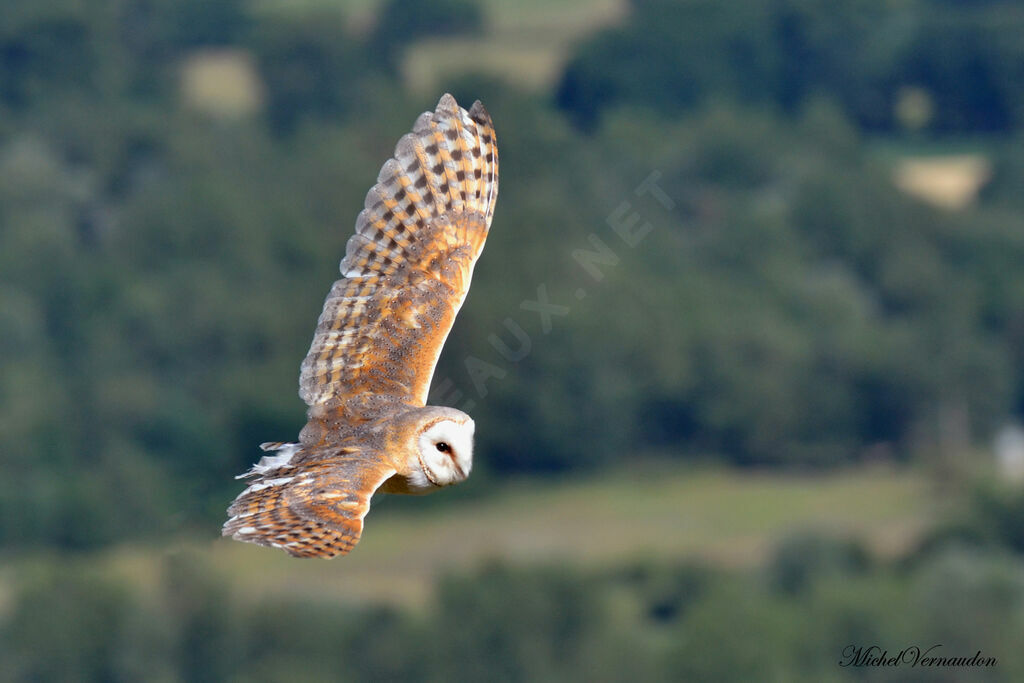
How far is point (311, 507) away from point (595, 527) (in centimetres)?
6302

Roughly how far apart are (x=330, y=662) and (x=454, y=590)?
523 centimetres

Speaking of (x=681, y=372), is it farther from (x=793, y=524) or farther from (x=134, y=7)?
(x=134, y=7)

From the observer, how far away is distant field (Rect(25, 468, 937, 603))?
197 ft

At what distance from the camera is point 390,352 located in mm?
10961

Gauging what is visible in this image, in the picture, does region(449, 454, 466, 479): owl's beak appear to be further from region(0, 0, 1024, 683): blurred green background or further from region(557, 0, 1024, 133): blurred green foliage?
region(557, 0, 1024, 133): blurred green foliage

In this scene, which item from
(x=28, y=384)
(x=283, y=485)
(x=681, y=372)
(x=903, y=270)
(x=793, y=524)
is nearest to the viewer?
(x=283, y=485)

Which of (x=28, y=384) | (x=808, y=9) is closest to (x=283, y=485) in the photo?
(x=28, y=384)

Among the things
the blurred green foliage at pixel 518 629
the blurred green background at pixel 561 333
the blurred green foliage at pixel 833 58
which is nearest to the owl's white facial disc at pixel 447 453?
the blurred green background at pixel 561 333

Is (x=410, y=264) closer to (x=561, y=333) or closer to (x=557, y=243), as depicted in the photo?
(x=557, y=243)

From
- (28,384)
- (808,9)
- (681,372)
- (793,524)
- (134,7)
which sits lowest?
(793,524)

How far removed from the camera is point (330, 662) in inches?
2256

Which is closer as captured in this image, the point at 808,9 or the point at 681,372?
the point at 681,372
